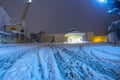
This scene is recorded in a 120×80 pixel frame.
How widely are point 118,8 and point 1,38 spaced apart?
12059mm

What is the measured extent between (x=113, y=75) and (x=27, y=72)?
124 cm

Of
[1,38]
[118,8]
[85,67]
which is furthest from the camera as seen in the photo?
[1,38]

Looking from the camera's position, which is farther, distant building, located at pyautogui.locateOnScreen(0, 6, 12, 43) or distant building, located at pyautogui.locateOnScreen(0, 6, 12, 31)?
distant building, located at pyautogui.locateOnScreen(0, 6, 12, 31)

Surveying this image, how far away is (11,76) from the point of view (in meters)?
2.79

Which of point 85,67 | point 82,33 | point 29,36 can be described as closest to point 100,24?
point 82,33

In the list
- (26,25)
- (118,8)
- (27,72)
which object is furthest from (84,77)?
(26,25)

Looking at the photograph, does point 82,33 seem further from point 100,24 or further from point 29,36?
point 29,36

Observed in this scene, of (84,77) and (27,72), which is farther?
(27,72)

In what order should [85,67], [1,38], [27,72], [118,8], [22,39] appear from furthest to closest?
[22,39]
[1,38]
[118,8]
[85,67]
[27,72]

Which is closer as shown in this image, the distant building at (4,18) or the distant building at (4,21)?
the distant building at (4,21)

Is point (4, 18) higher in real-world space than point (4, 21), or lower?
higher

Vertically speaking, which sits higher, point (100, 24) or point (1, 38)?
point (100, 24)

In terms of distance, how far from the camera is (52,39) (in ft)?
71.6

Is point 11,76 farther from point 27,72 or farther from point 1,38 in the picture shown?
point 1,38
